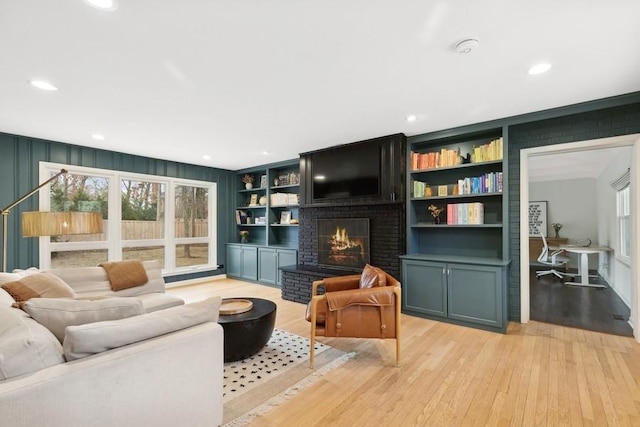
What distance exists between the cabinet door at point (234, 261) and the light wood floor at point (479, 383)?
338 centimetres

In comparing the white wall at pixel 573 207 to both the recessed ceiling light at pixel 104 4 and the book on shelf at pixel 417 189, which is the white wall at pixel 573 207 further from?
the recessed ceiling light at pixel 104 4

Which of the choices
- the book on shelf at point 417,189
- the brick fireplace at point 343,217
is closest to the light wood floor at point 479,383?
the brick fireplace at point 343,217

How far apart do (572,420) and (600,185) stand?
24.2ft

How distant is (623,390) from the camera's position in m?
2.20

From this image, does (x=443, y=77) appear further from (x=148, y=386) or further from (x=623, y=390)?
(x=148, y=386)

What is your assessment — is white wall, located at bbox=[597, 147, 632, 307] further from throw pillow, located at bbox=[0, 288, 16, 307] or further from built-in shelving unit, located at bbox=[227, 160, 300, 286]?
throw pillow, located at bbox=[0, 288, 16, 307]

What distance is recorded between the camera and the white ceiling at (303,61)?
1760 millimetres

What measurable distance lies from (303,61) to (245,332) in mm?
2269

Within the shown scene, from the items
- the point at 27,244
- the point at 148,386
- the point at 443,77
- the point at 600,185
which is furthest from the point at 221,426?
the point at 600,185

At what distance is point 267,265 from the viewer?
19.5 ft

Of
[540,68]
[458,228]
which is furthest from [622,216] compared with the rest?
[540,68]

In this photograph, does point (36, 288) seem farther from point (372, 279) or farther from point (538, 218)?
point (538, 218)

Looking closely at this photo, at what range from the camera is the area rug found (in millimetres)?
2018

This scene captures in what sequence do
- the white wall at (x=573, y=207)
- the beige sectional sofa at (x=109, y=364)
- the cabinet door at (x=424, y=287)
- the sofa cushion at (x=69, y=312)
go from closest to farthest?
1. the beige sectional sofa at (x=109, y=364)
2. the sofa cushion at (x=69, y=312)
3. the cabinet door at (x=424, y=287)
4. the white wall at (x=573, y=207)
